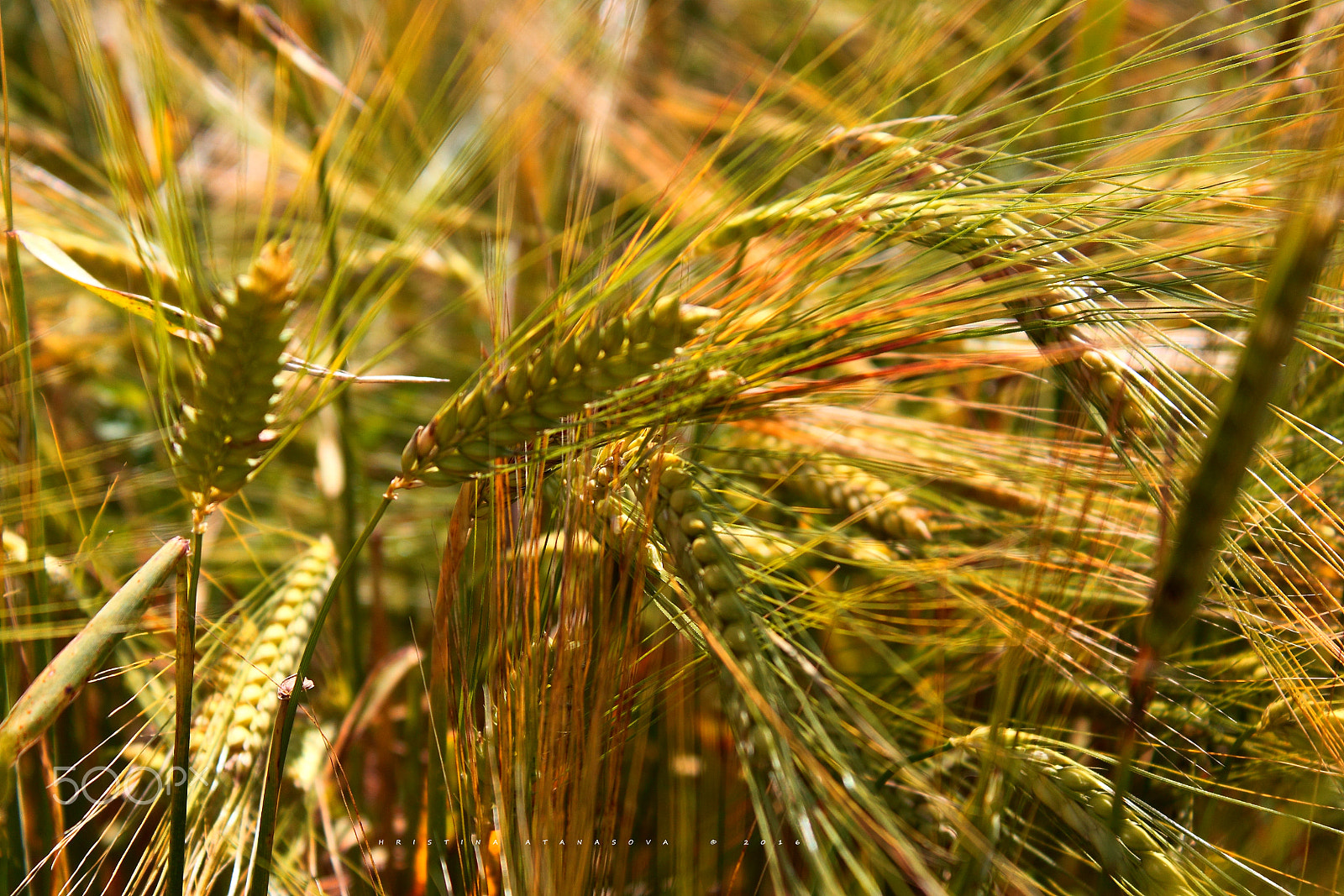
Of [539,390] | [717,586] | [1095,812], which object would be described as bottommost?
[1095,812]

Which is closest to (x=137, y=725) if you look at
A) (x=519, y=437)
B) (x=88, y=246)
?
(x=88, y=246)

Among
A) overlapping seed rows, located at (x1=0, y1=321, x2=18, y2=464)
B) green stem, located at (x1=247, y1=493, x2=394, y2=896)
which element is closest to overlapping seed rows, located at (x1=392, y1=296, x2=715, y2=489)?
green stem, located at (x1=247, y1=493, x2=394, y2=896)

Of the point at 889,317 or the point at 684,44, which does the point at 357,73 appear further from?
the point at 684,44

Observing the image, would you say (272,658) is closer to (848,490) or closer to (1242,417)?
(848,490)

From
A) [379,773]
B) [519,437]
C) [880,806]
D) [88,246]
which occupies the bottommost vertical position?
[379,773]

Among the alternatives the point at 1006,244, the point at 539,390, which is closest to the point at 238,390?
the point at 539,390

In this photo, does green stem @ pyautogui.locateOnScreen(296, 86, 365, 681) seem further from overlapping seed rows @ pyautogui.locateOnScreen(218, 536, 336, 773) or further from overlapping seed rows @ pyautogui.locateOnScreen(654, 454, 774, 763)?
overlapping seed rows @ pyautogui.locateOnScreen(654, 454, 774, 763)
